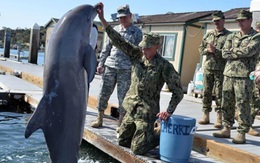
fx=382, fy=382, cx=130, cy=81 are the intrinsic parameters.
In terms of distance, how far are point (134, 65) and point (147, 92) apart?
1.40ft

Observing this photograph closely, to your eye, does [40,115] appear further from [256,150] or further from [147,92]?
[256,150]

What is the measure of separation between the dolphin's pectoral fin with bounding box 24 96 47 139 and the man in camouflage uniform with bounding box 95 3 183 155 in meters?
1.98

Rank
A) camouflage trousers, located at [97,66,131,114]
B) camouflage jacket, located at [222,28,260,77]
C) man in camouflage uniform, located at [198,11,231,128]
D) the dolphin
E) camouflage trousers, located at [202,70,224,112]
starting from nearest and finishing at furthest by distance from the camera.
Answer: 1. the dolphin
2. camouflage jacket, located at [222,28,260,77]
3. camouflage trousers, located at [97,66,131,114]
4. man in camouflage uniform, located at [198,11,231,128]
5. camouflage trousers, located at [202,70,224,112]

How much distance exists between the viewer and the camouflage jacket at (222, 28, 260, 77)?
17.5 feet

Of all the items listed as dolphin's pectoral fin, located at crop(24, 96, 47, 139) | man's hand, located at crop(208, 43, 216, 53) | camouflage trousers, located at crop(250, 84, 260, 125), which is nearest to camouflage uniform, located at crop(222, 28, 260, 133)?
man's hand, located at crop(208, 43, 216, 53)

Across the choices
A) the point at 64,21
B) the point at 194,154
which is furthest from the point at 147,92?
the point at 64,21

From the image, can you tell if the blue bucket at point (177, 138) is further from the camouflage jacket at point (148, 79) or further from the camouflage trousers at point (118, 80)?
the camouflage trousers at point (118, 80)

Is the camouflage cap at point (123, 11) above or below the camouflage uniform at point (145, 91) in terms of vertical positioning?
above

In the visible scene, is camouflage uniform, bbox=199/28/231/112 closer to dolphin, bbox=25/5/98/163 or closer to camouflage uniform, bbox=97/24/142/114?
camouflage uniform, bbox=97/24/142/114

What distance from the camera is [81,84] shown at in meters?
3.22

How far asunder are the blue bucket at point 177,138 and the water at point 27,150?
142 cm

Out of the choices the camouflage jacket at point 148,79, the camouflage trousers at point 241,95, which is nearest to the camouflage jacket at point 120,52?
the camouflage jacket at point 148,79

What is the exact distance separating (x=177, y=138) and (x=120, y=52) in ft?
5.71

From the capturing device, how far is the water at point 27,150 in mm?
5820
